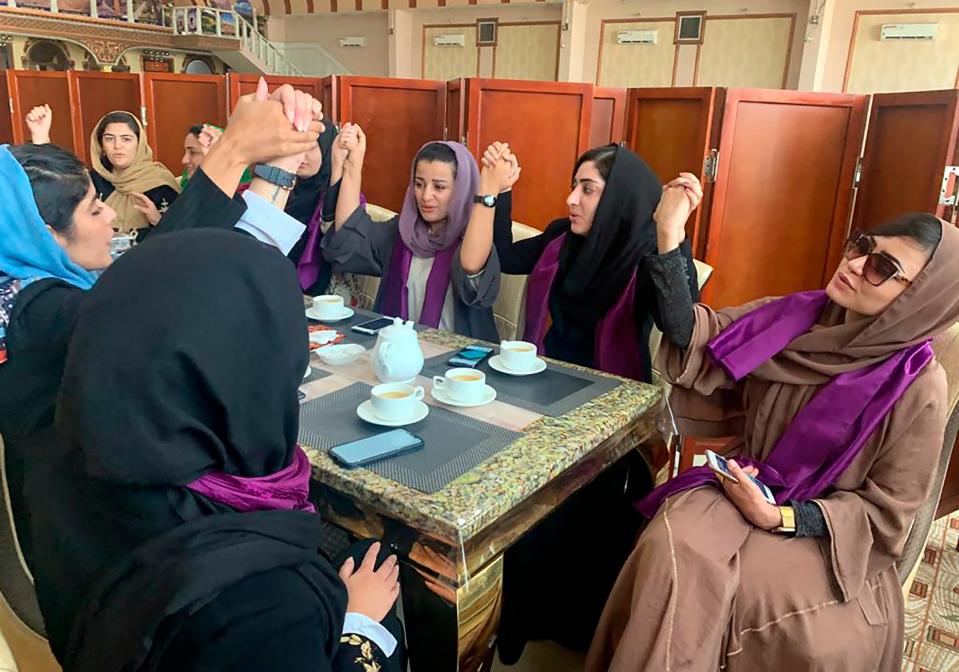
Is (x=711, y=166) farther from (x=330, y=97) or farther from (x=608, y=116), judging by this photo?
(x=330, y=97)

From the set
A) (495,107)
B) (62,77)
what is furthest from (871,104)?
(62,77)

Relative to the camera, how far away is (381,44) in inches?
458

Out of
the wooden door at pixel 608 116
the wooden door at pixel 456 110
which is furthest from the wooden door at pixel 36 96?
the wooden door at pixel 608 116

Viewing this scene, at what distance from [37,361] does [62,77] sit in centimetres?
580

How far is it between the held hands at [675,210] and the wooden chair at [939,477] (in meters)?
0.67

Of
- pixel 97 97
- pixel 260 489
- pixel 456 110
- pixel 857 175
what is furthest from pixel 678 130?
pixel 97 97

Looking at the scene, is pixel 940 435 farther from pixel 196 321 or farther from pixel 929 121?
pixel 929 121

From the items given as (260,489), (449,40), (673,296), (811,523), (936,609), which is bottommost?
(936,609)

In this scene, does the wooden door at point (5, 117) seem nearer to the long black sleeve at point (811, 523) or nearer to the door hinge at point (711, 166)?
the door hinge at point (711, 166)

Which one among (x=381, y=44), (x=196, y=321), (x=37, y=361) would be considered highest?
(x=381, y=44)

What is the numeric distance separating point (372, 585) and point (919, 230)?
135cm

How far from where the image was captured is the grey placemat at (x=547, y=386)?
163 cm

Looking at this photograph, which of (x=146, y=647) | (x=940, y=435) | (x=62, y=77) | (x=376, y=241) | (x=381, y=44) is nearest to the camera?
(x=146, y=647)

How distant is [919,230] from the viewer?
58.1 inches
